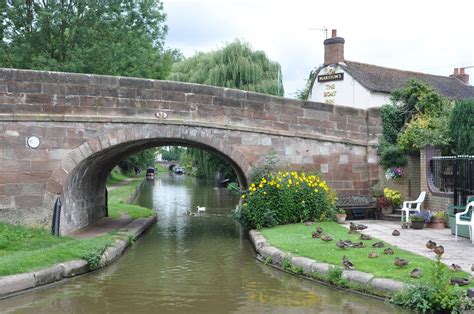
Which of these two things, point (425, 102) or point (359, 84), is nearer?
point (425, 102)

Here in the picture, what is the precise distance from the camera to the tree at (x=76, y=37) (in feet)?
66.0

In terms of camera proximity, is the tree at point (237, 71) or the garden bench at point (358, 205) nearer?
the garden bench at point (358, 205)

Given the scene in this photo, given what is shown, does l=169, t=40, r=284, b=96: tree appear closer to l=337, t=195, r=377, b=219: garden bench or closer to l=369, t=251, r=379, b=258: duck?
l=337, t=195, r=377, b=219: garden bench

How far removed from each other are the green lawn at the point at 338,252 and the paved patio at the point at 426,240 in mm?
408

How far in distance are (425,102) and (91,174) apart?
9.69 m

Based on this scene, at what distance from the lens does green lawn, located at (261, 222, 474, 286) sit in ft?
22.5

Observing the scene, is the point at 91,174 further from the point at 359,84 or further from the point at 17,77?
the point at 359,84

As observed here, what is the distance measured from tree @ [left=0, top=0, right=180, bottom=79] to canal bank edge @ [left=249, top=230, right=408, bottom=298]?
13183 mm

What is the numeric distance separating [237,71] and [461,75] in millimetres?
13156

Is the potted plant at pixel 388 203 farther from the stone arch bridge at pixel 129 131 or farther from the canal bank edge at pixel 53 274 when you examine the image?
the canal bank edge at pixel 53 274

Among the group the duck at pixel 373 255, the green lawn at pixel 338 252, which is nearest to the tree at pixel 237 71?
the green lawn at pixel 338 252

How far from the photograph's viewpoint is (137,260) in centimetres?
973

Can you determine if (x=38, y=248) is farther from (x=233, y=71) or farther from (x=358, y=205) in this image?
(x=233, y=71)

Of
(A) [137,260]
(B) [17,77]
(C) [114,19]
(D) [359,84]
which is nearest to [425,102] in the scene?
(D) [359,84]
